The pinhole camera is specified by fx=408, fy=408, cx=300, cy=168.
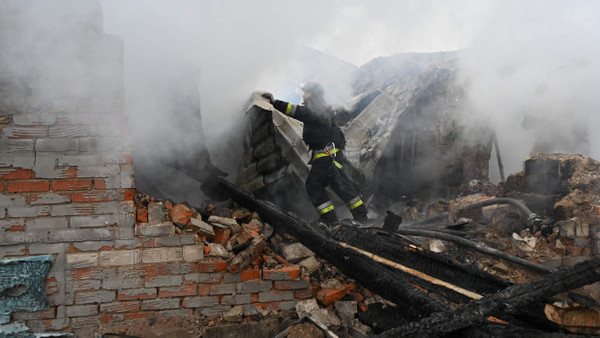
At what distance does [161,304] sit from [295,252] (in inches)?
44.7

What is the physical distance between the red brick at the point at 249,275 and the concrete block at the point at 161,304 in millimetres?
522

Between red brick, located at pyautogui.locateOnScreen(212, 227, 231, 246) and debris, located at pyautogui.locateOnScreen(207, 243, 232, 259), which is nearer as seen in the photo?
debris, located at pyautogui.locateOnScreen(207, 243, 232, 259)

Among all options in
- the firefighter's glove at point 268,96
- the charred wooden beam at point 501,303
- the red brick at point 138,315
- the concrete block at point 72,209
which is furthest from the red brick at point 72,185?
the firefighter's glove at point 268,96

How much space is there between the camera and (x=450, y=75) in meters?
7.38

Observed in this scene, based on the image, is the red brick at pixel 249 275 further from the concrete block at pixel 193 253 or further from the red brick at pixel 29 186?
the red brick at pixel 29 186

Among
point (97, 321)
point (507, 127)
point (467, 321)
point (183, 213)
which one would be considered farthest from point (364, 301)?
point (507, 127)

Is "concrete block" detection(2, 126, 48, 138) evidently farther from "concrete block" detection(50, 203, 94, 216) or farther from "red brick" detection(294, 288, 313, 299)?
"red brick" detection(294, 288, 313, 299)

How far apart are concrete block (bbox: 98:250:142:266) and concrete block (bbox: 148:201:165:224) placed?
0.85 feet

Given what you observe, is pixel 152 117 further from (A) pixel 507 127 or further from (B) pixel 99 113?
(A) pixel 507 127

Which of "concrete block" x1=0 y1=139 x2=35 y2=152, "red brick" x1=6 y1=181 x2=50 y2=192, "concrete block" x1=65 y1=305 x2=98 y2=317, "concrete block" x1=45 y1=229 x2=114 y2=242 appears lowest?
"concrete block" x1=65 y1=305 x2=98 y2=317

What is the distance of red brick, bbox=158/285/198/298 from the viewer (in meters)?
3.10

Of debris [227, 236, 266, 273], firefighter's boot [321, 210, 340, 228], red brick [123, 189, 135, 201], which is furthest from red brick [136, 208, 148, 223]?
firefighter's boot [321, 210, 340, 228]

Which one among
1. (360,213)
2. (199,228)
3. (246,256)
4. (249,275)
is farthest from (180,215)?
(360,213)

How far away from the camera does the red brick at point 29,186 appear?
2932mm
